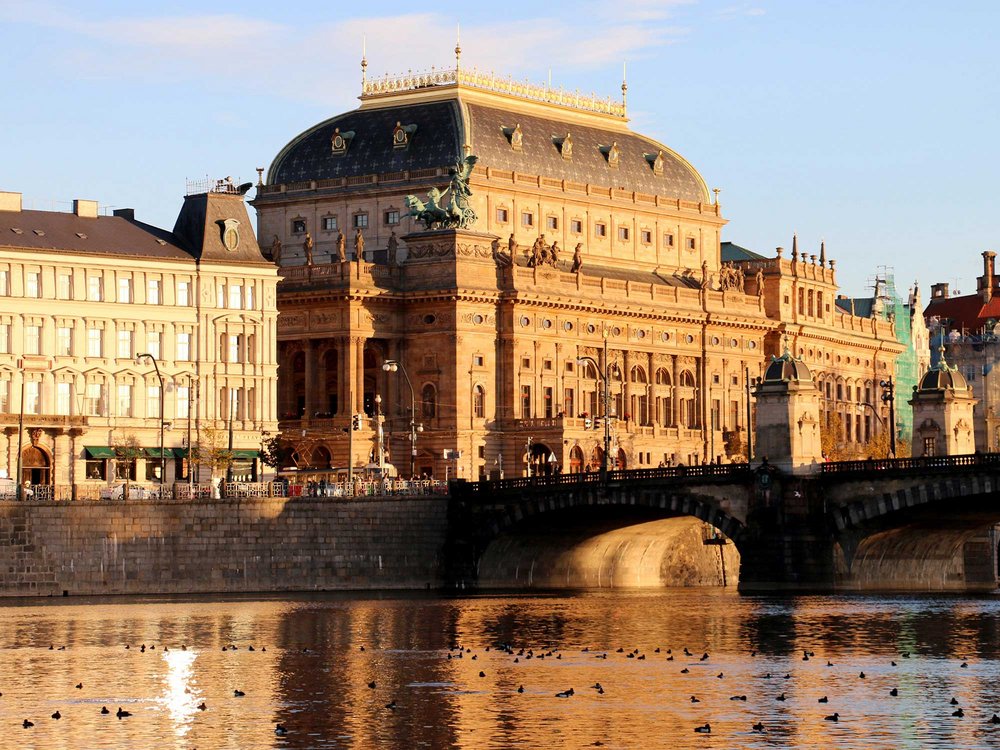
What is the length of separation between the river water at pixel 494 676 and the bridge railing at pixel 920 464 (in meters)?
8.87

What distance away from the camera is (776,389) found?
147750mm

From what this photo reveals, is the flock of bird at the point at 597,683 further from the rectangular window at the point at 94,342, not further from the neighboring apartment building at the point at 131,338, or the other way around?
the rectangular window at the point at 94,342

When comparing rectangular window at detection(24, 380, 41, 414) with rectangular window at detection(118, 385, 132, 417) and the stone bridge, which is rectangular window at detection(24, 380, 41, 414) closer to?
rectangular window at detection(118, 385, 132, 417)

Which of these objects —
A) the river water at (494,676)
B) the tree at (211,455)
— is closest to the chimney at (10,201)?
the tree at (211,455)

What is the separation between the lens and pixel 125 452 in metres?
170

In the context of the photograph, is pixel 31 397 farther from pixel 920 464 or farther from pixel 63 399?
pixel 920 464

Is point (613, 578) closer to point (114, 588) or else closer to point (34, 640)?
point (114, 588)

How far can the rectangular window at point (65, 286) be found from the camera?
557 feet

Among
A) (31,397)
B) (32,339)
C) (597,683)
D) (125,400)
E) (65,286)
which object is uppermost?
(65,286)

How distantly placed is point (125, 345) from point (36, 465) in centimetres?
1004

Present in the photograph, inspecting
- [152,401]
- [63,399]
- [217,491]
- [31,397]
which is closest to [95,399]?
[63,399]

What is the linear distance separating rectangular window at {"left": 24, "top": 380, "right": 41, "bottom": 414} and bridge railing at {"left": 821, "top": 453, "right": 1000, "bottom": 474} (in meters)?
51.7

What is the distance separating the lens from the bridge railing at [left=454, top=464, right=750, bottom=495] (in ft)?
477

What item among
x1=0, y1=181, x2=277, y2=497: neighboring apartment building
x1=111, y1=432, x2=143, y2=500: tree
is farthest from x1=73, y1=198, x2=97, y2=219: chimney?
x1=111, y1=432, x2=143, y2=500: tree
